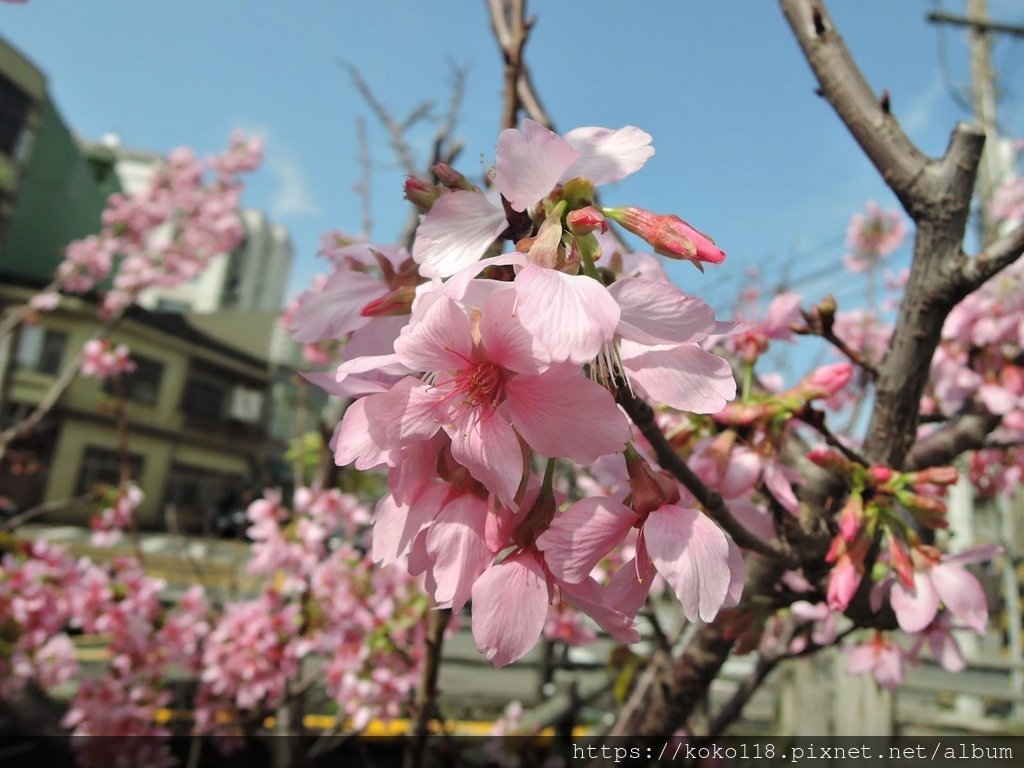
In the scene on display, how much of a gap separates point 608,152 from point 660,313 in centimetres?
17

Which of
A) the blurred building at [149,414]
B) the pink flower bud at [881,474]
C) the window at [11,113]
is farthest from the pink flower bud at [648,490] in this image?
the window at [11,113]

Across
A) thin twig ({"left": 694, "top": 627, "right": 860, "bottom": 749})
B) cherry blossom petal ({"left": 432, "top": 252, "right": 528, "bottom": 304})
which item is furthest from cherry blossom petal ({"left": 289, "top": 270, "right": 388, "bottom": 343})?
thin twig ({"left": 694, "top": 627, "right": 860, "bottom": 749})

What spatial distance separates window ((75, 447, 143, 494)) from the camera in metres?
19.1

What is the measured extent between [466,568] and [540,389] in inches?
6.8

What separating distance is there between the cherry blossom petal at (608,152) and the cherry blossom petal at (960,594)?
2.40ft

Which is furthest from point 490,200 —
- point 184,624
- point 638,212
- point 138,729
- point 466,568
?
point 184,624

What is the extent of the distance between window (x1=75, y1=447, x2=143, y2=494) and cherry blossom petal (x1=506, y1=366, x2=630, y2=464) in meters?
21.1

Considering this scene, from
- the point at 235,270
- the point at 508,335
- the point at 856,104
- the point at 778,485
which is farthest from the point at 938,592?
the point at 235,270

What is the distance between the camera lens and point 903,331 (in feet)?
3.00

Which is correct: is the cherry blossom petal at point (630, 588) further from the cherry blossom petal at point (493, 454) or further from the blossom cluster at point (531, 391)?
the cherry blossom petal at point (493, 454)

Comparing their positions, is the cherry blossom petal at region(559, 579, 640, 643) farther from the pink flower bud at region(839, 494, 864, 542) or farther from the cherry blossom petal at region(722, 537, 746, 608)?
the pink flower bud at region(839, 494, 864, 542)

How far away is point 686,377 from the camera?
54cm

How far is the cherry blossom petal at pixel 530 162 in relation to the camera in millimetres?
531

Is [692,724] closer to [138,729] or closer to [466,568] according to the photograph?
[466,568]
